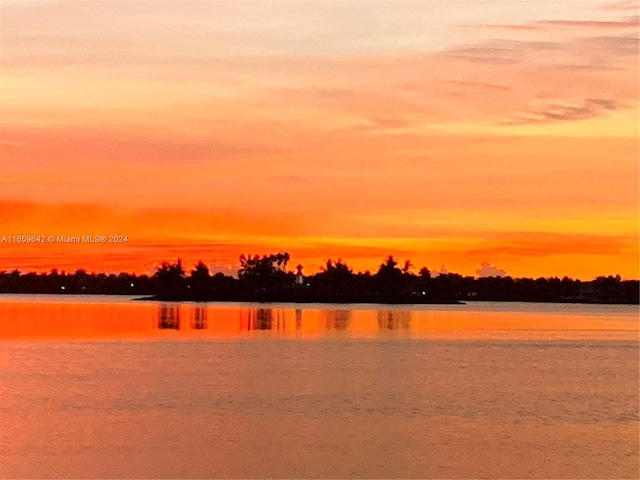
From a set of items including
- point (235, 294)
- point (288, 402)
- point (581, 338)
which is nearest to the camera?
point (288, 402)

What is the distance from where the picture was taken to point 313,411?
103 feet

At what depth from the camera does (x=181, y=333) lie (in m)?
75.7

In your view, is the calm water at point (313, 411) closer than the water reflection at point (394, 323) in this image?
Yes

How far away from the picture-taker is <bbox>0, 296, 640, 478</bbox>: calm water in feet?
77.7

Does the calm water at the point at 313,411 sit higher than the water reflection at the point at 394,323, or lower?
lower

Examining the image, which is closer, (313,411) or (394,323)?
(313,411)

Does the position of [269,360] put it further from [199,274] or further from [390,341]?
[199,274]

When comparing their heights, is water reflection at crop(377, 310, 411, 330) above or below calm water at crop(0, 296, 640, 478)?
above

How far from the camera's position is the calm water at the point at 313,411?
23672 millimetres

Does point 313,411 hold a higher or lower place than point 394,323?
lower

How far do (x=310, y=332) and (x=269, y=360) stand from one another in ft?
90.1

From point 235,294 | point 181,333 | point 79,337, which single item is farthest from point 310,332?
point 235,294

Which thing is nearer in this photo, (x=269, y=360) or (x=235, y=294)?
(x=269, y=360)

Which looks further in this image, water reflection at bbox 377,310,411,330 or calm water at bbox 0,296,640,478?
water reflection at bbox 377,310,411,330
